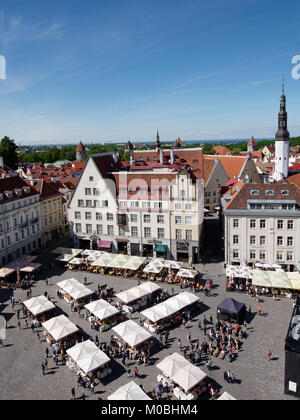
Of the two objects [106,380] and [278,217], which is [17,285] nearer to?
[106,380]

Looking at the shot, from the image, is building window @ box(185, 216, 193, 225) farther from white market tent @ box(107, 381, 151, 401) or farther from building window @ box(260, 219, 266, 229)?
white market tent @ box(107, 381, 151, 401)

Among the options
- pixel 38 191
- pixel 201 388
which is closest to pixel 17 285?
pixel 38 191

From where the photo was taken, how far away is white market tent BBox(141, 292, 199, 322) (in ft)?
131

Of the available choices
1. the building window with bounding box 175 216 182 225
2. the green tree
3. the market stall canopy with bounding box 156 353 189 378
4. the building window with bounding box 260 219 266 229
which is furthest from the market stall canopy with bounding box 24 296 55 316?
the green tree

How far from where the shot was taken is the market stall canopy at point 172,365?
2998 cm

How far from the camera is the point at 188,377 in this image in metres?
29.1

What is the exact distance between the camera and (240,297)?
156 feet

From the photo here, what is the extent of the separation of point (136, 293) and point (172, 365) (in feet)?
52.0

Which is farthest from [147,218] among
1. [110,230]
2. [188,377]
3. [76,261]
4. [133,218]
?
[188,377]

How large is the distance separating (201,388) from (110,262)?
1198 inches

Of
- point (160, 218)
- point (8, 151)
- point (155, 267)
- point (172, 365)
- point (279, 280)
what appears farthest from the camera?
point (8, 151)

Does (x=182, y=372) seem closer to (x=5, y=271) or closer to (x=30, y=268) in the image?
(x=30, y=268)

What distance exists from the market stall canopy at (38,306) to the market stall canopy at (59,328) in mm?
3082

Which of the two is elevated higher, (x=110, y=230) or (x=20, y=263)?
(x=110, y=230)
